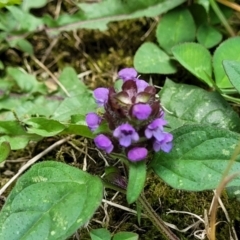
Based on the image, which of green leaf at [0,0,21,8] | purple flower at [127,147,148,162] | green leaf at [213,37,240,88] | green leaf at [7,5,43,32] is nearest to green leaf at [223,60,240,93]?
green leaf at [213,37,240,88]

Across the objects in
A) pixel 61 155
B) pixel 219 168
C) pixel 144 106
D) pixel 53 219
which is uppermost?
pixel 144 106

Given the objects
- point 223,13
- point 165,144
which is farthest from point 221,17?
point 165,144

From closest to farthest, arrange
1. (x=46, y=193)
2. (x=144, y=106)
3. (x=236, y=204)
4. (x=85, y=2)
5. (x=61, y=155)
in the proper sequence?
1. (x=144, y=106)
2. (x=46, y=193)
3. (x=236, y=204)
4. (x=61, y=155)
5. (x=85, y=2)

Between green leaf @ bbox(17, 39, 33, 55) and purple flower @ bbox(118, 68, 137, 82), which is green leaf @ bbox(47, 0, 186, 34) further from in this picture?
purple flower @ bbox(118, 68, 137, 82)

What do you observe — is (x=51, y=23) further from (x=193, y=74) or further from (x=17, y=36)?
(x=193, y=74)

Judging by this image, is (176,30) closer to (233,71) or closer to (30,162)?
(233,71)

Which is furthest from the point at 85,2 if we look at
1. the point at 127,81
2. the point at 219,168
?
the point at 219,168
